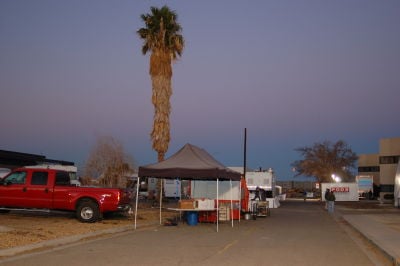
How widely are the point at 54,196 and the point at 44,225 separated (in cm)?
210

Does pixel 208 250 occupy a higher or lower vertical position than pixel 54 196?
lower

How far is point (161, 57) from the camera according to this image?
118 feet

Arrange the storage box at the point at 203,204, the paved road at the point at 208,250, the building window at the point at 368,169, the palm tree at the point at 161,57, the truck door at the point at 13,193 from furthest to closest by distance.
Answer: the building window at the point at 368,169
the palm tree at the point at 161,57
the storage box at the point at 203,204
the truck door at the point at 13,193
the paved road at the point at 208,250

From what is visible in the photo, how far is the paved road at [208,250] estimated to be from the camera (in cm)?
1227

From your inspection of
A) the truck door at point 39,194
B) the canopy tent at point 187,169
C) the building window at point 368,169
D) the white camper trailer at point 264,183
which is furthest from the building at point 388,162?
the truck door at point 39,194

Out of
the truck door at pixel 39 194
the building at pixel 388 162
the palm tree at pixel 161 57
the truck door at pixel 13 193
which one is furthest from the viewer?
the building at pixel 388 162

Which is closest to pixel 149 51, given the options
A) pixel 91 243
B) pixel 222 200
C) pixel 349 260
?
pixel 222 200

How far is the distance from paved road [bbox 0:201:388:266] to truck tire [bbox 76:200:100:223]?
237 centimetres

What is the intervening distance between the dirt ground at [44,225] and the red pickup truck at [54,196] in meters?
0.50

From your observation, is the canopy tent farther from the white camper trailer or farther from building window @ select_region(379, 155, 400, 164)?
building window @ select_region(379, 155, 400, 164)

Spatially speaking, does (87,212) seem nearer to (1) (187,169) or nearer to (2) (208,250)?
(1) (187,169)

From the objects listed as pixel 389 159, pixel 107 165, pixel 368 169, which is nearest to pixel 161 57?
pixel 107 165

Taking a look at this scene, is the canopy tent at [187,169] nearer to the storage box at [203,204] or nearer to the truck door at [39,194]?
the storage box at [203,204]

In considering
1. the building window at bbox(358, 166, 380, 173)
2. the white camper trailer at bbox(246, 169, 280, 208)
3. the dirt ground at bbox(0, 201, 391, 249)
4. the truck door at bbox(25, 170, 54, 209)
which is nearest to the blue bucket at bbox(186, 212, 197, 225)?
the dirt ground at bbox(0, 201, 391, 249)
